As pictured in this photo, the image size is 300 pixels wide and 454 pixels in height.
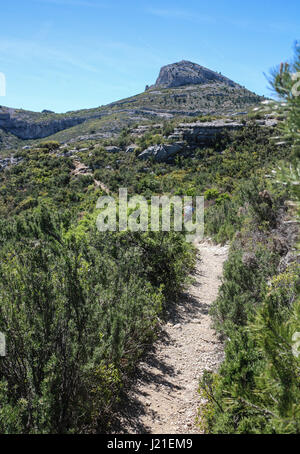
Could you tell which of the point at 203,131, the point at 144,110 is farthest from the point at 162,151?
the point at 144,110

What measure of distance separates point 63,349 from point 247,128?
3876 cm

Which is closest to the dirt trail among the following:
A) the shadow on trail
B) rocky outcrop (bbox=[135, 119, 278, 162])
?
the shadow on trail

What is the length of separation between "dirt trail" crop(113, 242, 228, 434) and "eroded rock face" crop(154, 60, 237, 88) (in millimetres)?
Answer: 108254

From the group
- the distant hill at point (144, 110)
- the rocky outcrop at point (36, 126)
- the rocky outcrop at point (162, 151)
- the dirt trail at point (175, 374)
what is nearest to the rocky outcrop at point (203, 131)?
the rocky outcrop at point (162, 151)

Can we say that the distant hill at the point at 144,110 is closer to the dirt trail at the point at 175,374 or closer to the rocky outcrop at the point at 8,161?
the rocky outcrop at the point at 8,161

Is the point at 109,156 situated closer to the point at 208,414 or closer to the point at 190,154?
the point at 190,154

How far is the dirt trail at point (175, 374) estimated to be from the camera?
3.17 meters

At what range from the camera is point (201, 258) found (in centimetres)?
1106

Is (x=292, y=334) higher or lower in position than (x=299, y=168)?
lower

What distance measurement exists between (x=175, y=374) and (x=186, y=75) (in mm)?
113276

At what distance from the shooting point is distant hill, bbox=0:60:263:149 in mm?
68125

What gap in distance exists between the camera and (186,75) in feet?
336

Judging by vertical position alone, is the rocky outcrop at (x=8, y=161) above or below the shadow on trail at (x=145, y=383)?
above

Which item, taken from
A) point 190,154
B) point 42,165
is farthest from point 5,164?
point 190,154
